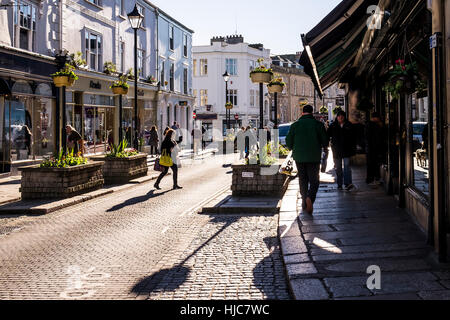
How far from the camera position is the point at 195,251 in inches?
269

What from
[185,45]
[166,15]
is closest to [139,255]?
[166,15]

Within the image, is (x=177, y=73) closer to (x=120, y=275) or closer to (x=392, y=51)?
(x=392, y=51)

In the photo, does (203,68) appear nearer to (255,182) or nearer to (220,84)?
(220,84)

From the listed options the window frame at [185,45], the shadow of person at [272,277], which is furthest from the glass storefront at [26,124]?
the window frame at [185,45]

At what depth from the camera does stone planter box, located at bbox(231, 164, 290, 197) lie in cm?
1155

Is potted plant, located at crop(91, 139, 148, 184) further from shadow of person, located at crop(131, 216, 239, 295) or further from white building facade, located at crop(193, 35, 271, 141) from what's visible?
white building facade, located at crop(193, 35, 271, 141)

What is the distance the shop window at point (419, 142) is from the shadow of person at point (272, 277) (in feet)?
6.93

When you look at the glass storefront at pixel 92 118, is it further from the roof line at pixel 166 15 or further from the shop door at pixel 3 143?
the roof line at pixel 166 15

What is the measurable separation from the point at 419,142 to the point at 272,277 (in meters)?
3.51

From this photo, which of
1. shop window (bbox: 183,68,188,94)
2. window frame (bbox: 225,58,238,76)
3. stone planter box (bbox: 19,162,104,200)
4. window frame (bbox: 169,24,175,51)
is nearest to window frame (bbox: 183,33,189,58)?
shop window (bbox: 183,68,188,94)

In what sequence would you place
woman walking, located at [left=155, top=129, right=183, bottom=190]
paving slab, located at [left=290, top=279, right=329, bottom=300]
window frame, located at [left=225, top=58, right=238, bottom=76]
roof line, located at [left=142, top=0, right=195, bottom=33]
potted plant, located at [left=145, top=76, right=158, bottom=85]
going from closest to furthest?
paving slab, located at [left=290, top=279, right=329, bottom=300]
woman walking, located at [left=155, top=129, right=183, bottom=190]
potted plant, located at [left=145, top=76, right=158, bottom=85]
roof line, located at [left=142, top=0, right=195, bottom=33]
window frame, located at [left=225, top=58, right=238, bottom=76]

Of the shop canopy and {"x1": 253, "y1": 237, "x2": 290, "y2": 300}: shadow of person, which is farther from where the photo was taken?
the shop canopy

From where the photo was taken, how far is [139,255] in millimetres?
6734

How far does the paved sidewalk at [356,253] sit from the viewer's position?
4.55m
